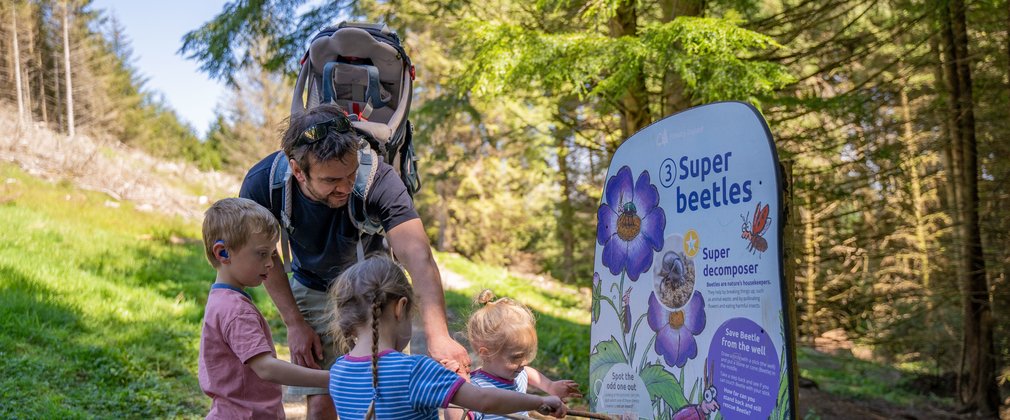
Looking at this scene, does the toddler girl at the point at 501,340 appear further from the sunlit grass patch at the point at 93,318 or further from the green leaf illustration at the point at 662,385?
the sunlit grass patch at the point at 93,318

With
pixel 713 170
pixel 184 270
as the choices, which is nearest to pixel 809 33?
pixel 184 270

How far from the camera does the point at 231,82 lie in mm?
9945

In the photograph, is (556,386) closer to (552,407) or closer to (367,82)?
(552,407)

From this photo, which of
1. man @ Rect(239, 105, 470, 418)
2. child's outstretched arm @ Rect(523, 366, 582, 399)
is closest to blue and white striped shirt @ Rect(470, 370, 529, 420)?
child's outstretched arm @ Rect(523, 366, 582, 399)

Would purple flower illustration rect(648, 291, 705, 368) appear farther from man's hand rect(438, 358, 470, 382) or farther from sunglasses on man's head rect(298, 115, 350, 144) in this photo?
sunglasses on man's head rect(298, 115, 350, 144)

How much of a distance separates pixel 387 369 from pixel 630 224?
149cm

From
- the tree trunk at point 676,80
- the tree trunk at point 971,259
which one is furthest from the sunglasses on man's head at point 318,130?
the tree trunk at point 971,259

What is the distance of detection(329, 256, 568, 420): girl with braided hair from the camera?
2.34 meters

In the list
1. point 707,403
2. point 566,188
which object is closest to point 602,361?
point 707,403

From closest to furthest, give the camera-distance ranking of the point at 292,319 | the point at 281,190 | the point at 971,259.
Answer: the point at 281,190, the point at 292,319, the point at 971,259

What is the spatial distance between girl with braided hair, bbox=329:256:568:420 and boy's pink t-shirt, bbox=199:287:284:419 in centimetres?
38

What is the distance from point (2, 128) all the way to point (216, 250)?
15333 mm

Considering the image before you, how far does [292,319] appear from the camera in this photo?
127 inches

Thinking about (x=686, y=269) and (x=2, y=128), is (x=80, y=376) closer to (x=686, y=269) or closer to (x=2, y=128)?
(x=686, y=269)
